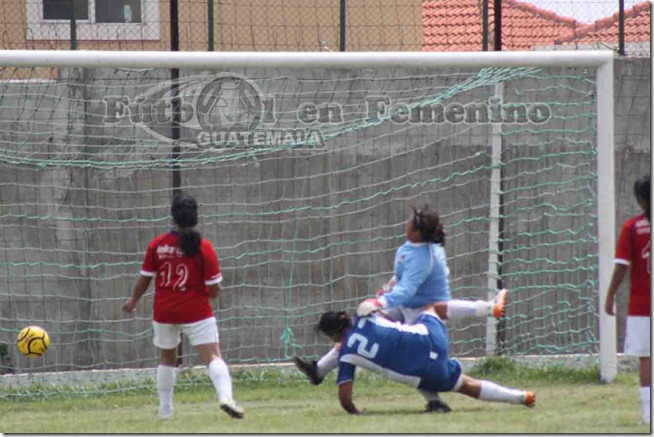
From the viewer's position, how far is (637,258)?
8.12 meters

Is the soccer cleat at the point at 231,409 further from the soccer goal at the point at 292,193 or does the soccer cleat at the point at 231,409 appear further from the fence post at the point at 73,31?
the fence post at the point at 73,31

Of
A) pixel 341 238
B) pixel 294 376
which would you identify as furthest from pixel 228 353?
pixel 341 238

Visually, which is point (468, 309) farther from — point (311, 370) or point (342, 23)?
point (342, 23)

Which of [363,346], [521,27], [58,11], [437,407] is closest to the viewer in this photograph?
[363,346]

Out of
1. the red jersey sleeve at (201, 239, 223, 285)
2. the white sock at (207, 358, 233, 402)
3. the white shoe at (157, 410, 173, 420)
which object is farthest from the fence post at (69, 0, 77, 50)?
the white sock at (207, 358, 233, 402)

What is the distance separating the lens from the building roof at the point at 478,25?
13367 mm

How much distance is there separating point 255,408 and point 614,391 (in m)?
2.77

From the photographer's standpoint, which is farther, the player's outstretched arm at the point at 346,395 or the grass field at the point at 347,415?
the player's outstretched arm at the point at 346,395

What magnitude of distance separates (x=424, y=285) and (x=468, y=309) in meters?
0.35

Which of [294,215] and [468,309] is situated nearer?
[468,309]

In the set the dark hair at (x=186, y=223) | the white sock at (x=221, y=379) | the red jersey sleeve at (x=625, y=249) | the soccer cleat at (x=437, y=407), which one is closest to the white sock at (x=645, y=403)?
the red jersey sleeve at (x=625, y=249)

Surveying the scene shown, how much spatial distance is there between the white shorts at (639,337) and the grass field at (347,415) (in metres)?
0.46

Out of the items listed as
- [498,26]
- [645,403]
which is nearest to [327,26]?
[498,26]

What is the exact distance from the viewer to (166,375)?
897cm
